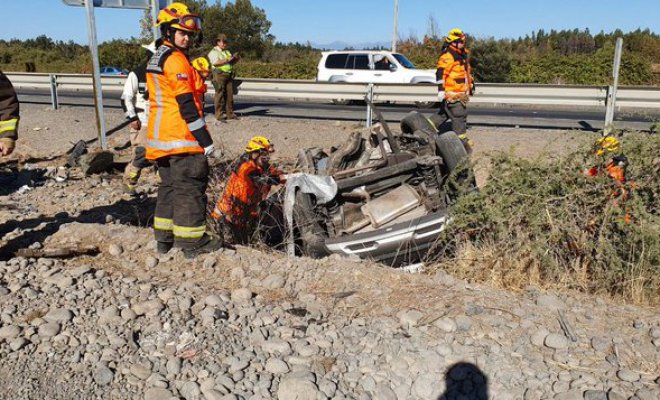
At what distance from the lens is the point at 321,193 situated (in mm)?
5180

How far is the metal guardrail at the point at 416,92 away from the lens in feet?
31.7

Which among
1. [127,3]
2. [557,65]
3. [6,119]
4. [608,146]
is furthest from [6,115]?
[557,65]

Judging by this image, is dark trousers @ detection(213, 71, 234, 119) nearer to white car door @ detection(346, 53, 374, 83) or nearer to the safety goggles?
the safety goggles

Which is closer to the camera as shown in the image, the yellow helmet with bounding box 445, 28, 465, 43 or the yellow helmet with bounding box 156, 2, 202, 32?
the yellow helmet with bounding box 156, 2, 202, 32

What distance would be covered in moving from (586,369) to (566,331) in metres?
0.34

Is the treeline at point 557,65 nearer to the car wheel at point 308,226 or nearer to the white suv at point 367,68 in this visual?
the white suv at point 367,68

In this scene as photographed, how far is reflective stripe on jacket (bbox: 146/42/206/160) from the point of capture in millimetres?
4379

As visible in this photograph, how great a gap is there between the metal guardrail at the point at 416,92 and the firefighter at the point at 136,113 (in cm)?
379

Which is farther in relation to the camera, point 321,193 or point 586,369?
point 321,193

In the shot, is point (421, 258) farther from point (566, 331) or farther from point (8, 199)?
point (8, 199)

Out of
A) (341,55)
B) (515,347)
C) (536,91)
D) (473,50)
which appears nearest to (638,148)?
(515,347)

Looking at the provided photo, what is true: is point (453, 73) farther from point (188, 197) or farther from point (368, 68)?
point (368, 68)

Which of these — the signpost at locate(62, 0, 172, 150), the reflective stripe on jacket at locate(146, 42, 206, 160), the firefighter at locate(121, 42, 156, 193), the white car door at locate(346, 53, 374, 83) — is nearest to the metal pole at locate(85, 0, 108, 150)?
the signpost at locate(62, 0, 172, 150)

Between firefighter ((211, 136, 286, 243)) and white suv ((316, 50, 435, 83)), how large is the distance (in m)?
12.5
